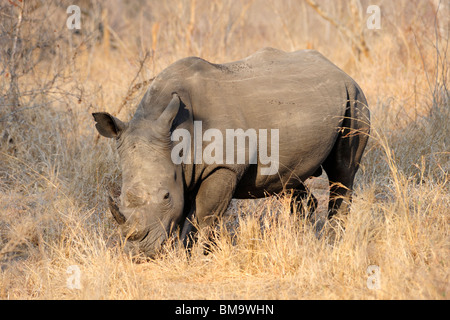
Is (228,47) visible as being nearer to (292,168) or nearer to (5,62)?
(5,62)

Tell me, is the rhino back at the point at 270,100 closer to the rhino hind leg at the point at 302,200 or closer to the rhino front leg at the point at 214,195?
the rhino front leg at the point at 214,195

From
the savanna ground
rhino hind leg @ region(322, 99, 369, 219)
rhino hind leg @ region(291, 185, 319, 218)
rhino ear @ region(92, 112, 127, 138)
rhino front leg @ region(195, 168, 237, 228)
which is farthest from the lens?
rhino hind leg @ region(291, 185, 319, 218)

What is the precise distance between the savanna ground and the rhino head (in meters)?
0.23

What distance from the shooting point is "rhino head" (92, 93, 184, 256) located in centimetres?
419

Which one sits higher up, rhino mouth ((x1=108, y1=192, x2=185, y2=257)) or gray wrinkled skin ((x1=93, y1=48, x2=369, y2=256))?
gray wrinkled skin ((x1=93, y1=48, x2=369, y2=256))

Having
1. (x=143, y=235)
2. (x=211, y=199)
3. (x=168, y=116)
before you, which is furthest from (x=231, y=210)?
(x=168, y=116)

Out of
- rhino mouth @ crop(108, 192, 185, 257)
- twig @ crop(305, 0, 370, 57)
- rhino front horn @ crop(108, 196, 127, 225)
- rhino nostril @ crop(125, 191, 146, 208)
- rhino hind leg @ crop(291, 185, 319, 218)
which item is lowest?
rhino hind leg @ crop(291, 185, 319, 218)

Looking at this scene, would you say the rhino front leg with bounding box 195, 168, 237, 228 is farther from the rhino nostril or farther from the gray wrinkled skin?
the rhino nostril

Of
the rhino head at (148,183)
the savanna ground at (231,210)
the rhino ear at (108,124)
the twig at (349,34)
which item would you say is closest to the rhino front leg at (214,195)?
the savanna ground at (231,210)

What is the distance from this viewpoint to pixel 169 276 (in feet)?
14.3

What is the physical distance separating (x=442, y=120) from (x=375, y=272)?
3.44 metres

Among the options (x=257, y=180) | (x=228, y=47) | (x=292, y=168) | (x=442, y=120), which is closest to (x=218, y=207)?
A: (x=257, y=180)

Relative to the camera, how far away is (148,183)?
421cm

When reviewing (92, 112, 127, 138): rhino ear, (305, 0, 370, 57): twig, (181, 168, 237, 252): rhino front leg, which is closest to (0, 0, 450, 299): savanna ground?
(181, 168, 237, 252): rhino front leg
